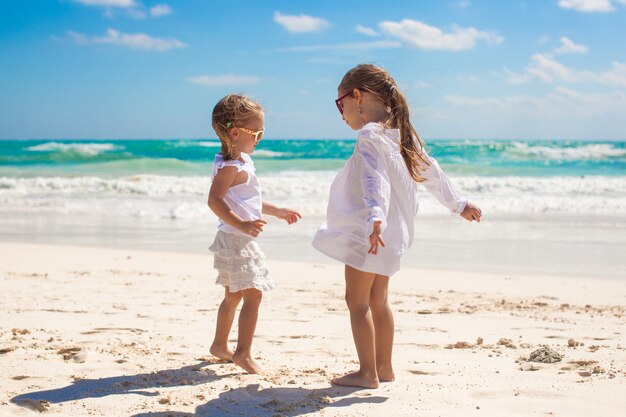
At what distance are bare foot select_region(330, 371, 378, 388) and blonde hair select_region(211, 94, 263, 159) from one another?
1.23m

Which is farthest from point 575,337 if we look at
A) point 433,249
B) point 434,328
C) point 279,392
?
→ point 433,249

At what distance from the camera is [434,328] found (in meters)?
4.55

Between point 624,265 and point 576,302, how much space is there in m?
2.03

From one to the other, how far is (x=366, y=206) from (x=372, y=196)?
0.07 m

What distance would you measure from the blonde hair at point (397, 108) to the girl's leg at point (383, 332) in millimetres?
565

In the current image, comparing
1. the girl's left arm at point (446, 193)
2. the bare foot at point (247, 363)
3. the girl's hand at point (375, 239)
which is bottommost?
the bare foot at point (247, 363)

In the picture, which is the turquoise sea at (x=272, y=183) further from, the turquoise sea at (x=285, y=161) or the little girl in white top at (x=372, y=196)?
the little girl in white top at (x=372, y=196)

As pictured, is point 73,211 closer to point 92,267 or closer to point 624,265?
point 92,267

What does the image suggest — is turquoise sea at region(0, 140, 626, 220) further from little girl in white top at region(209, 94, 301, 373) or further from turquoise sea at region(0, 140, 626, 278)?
little girl in white top at region(209, 94, 301, 373)

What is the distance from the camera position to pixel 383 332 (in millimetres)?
3303

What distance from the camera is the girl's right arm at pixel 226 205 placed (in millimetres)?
3299

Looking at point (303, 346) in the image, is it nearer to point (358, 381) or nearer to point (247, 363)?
point (247, 363)

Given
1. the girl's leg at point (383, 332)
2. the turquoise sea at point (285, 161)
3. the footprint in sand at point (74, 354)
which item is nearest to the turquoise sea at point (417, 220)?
the turquoise sea at point (285, 161)

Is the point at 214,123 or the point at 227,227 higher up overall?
the point at 214,123
